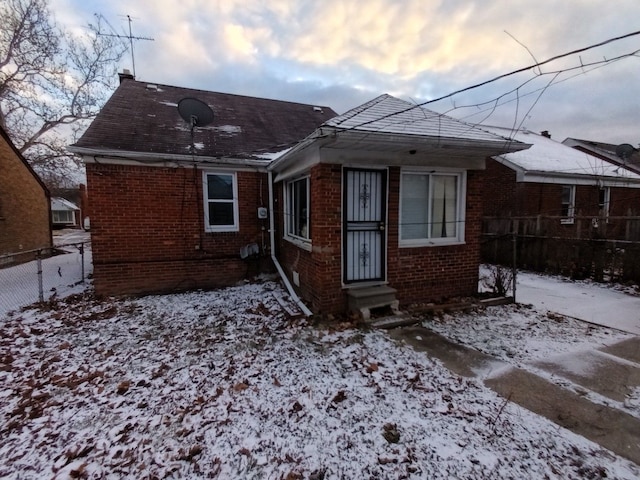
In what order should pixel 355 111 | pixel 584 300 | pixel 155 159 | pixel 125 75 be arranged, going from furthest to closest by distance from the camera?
pixel 125 75, pixel 155 159, pixel 584 300, pixel 355 111

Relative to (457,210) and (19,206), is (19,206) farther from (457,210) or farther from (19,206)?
(457,210)

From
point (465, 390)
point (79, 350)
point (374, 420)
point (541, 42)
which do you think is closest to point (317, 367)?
point (374, 420)

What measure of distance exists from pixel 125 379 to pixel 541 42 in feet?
19.5

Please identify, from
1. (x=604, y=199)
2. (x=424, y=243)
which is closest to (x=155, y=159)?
(x=424, y=243)

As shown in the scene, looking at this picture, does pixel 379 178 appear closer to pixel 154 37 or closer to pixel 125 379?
pixel 125 379

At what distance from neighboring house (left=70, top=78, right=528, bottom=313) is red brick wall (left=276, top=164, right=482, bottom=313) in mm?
22

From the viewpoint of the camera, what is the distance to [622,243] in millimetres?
7355

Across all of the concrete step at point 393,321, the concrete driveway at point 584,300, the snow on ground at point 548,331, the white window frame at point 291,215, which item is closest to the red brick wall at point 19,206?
the white window frame at point 291,215

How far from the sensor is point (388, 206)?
5.57m

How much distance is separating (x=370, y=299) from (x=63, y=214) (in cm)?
5118

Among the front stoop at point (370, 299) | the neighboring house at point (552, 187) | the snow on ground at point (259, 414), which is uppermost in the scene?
the neighboring house at point (552, 187)

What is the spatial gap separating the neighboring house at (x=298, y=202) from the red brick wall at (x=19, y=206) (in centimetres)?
633

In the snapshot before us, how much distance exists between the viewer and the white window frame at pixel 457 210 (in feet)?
18.8

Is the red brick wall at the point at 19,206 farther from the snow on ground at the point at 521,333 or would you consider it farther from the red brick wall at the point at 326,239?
the snow on ground at the point at 521,333
